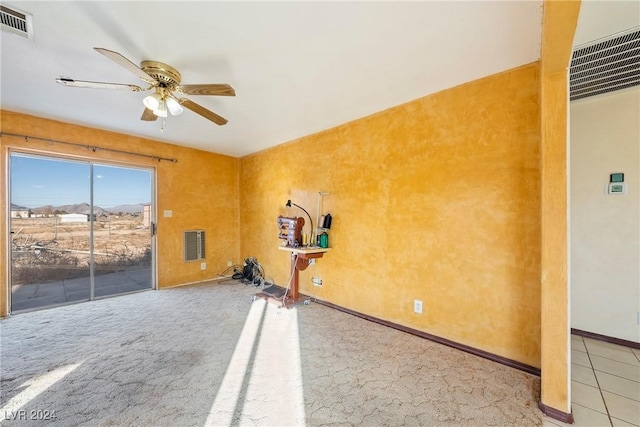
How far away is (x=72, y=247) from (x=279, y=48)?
4.25 meters

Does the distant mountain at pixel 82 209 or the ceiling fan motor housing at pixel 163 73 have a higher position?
the ceiling fan motor housing at pixel 163 73

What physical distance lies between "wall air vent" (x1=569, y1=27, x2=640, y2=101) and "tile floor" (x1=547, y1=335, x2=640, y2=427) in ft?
8.57

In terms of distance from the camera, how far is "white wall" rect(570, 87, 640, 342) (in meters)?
2.53

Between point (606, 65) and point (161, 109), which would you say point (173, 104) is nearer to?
point (161, 109)

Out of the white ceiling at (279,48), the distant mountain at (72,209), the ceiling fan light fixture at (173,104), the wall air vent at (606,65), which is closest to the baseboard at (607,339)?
the wall air vent at (606,65)

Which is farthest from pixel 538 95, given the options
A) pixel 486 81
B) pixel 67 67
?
pixel 67 67

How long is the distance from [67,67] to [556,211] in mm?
4015

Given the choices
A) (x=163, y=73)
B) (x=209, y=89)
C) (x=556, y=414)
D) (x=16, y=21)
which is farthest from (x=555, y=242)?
(x=16, y=21)

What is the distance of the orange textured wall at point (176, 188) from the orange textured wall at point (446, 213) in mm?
2583

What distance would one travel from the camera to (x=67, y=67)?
2184 mm

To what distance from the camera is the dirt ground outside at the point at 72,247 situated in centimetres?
338

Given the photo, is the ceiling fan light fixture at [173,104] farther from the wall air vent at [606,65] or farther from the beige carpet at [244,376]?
the wall air vent at [606,65]

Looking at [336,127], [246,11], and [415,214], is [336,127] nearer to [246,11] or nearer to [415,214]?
[415,214]

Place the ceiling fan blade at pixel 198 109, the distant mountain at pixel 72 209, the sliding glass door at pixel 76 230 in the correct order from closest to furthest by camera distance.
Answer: the ceiling fan blade at pixel 198 109, the sliding glass door at pixel 76 230, the distant mountain at pixel 72 209
